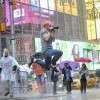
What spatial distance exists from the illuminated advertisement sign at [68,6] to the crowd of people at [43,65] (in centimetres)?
2327

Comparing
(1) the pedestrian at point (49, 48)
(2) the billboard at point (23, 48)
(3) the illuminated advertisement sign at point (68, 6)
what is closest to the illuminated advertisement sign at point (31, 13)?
(2) the billboard at point (23, 48)

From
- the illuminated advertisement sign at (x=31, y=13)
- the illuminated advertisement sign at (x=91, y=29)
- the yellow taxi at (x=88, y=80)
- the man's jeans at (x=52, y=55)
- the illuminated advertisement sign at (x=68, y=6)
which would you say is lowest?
the yellow taxi at (x=88, y=80)

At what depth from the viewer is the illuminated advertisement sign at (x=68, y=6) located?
147 feet

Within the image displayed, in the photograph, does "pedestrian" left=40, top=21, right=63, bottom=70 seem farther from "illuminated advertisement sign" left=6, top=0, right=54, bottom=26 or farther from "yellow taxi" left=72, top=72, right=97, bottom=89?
"illuminated advertisement sign" left=6, top=0, right=54, bottom=26

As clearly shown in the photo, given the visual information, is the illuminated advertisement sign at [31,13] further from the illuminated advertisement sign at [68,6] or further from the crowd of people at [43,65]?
the crowd of people at [43,65]

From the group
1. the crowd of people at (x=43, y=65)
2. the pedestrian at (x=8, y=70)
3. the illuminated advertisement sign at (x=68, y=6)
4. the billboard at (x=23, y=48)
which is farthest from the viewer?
the illuminated advertisement sign at (x=68, y=6)

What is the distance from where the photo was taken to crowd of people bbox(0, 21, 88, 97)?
11.7m

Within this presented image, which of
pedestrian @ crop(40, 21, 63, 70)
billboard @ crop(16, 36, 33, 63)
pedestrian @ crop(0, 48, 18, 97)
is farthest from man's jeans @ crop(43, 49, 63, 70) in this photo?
billboard @ crop(16, 36, 33, 63)

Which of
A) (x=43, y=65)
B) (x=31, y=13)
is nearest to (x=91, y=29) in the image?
(x=31, y=13)

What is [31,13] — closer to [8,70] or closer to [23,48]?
[23,48]

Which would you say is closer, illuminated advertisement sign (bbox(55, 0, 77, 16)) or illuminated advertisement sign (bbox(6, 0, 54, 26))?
illuminated advertisement sign (bbox(6, 0, 54, 26))

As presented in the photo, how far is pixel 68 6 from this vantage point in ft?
153

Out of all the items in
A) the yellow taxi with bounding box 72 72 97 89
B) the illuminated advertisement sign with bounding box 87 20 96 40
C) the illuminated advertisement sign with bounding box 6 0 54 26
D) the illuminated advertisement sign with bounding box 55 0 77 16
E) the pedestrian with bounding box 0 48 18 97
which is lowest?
the yellow taxi with bounding box 72 72 97 89

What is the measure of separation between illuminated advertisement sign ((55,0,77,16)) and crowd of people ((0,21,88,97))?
23267 millimetres
